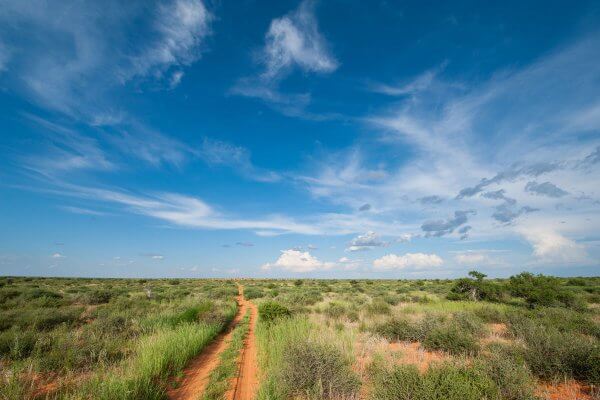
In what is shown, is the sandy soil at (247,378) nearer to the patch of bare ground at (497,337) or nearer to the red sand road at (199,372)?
the red sand road at (199,372)

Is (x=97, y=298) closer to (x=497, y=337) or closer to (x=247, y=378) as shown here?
(x=247, y=378)

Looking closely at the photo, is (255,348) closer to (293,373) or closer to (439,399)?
(293,373)

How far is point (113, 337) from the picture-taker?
36.0 ft

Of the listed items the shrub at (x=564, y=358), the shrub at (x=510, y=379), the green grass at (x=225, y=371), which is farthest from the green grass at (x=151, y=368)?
the shrub at (x=564, y=358)

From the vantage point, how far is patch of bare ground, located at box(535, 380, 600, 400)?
6.39 m

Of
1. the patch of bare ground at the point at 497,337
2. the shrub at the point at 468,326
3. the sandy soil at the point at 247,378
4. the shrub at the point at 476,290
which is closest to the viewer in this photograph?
the sandy soil at the point at 247,378

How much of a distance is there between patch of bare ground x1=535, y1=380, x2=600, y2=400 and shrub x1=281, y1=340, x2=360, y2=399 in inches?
169

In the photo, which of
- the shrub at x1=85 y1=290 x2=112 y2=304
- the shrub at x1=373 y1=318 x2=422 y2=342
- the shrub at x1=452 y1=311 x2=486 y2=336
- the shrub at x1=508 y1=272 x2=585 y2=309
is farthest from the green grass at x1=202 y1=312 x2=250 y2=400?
the shrub at x1=508 y1=272 x2=585 y2=309

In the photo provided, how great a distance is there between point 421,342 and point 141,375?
9722 millimetres

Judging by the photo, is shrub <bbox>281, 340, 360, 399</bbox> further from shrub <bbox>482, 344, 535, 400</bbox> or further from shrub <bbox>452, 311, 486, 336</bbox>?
shrub <bbox>452, 311, 486, 336</bbox>

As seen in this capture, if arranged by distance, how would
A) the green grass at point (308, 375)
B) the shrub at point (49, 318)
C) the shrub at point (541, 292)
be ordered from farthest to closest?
1. the shrub at point (541, 292)
2. the shrub at point (49, 318)
3. the green grass at point (308, 375)

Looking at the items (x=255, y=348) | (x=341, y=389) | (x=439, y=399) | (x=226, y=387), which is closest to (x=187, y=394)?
(x=226, y=387)

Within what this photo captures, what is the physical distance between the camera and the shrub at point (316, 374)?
6395mm

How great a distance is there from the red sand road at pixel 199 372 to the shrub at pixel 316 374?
2.27m
